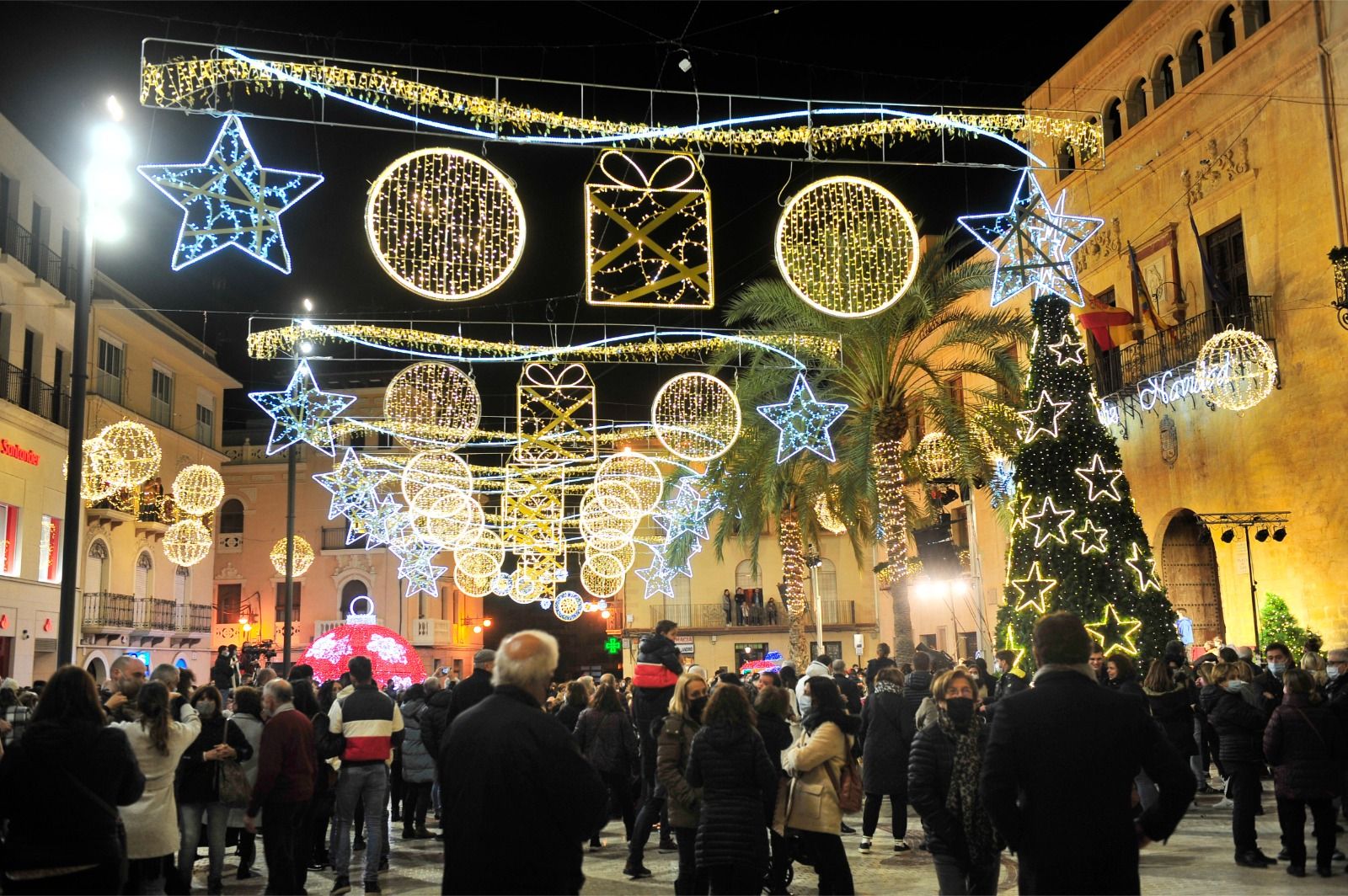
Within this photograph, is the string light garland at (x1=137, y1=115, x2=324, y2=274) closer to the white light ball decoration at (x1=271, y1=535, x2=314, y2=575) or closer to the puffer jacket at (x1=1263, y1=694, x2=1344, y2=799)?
the puffer jacket at (x1=1263, y1=694, x2=1344, y2=799)

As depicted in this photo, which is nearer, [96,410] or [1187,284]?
[1187,284]

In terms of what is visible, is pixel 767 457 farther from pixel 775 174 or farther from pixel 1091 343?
pixel 1091 343

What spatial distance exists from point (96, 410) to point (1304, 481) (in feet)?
93.0

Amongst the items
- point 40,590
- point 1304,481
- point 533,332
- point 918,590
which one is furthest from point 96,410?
point 1304,481

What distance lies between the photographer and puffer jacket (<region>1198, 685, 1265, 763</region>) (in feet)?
36.0

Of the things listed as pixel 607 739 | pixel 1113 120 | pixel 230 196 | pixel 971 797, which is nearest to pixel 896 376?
pixel 1113 120

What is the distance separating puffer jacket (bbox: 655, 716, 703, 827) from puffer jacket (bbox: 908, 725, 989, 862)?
Result: 1463mm

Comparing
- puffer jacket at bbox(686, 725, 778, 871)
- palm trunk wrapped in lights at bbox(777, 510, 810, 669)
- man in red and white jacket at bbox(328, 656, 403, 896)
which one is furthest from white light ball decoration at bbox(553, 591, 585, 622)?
puffer jacket at bbox(686, 725, 778, 871)

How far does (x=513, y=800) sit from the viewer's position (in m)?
4.80

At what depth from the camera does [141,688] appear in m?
8.48

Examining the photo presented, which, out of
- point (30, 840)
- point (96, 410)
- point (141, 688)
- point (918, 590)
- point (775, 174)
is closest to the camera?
point (30, 840)

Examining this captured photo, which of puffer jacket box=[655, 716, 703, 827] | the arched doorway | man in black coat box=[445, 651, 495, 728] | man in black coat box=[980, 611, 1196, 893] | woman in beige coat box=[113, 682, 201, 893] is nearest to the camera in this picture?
man in black coat box=[980, 611, 1196, 893]

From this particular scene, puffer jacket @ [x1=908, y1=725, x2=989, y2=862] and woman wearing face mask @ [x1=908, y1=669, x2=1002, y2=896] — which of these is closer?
woman wearing face mask @ [x1=908, y1=669, x2=1002, y2=896]

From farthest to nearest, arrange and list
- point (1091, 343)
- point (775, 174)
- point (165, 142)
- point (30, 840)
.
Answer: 1. point (1091, 343)
2. point (775, 174)
3. point (165, 142)
4. point (30, 840)
